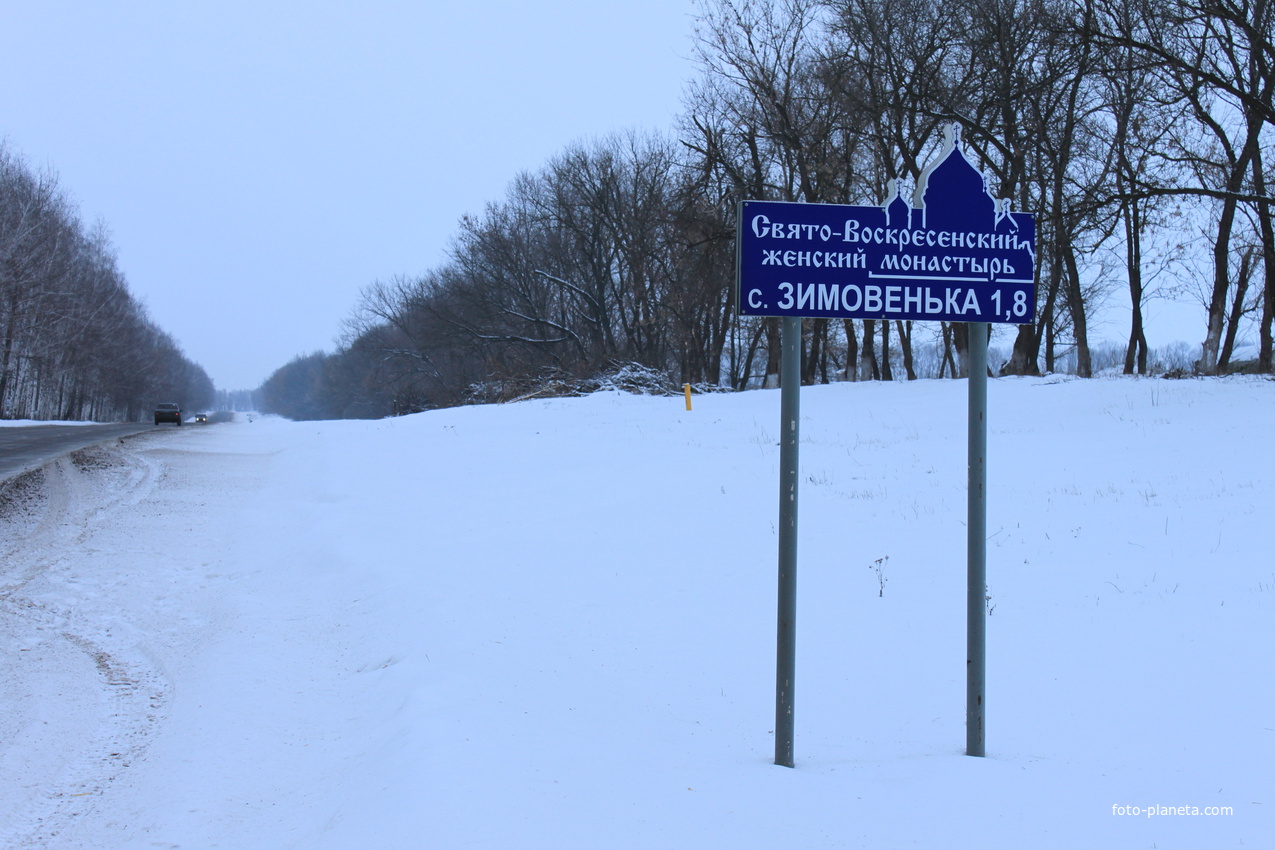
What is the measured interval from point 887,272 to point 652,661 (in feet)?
10.2

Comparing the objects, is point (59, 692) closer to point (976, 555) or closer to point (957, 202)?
point (976, 555)

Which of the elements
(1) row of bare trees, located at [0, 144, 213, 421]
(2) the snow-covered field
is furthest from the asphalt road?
(1) row of bare trees, located at [0, 144, 213, 421]

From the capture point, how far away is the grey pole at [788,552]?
387 centimetres

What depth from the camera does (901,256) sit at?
392cm

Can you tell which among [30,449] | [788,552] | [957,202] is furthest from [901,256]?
[30,449]

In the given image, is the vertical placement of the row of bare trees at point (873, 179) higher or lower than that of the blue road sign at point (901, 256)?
higher

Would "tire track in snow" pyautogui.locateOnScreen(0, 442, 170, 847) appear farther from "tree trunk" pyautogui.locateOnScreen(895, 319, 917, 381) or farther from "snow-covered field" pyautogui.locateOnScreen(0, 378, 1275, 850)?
"tree trunk" pyautogui.locateOnScreen(895, 319, 917, 381)

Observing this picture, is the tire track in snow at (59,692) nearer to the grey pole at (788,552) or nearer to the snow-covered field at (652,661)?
the snow-covered field at (652,661)

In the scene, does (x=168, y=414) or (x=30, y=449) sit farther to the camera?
(x=168, y=414)

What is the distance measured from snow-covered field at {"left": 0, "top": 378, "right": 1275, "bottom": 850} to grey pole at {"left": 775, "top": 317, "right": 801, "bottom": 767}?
Answer: 211 mm

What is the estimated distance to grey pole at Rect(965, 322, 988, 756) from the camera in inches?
159

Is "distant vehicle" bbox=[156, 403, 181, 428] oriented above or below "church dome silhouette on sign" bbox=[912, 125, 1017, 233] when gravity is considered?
below

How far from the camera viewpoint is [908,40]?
997 inches

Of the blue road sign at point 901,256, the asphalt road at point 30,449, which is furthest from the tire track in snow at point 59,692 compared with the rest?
the asphalt road at point 30,449
